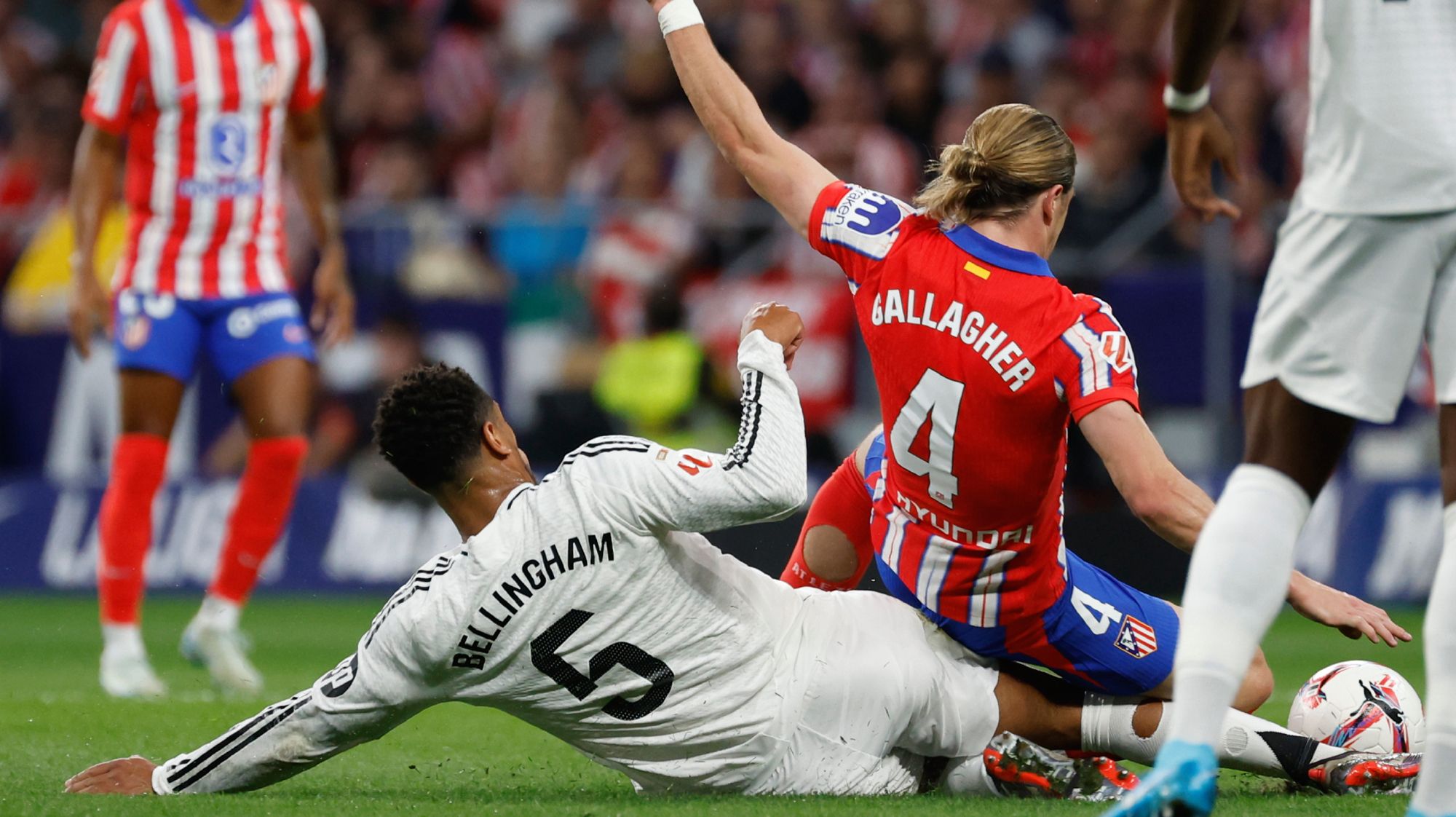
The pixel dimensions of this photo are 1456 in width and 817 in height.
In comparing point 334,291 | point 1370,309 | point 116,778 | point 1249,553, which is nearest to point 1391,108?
point 1370,309

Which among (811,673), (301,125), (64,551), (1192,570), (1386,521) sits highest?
(301,125)

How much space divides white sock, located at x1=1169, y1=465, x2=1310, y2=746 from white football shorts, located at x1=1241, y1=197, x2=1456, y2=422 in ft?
0.59

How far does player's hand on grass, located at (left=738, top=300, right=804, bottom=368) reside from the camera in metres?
3.83

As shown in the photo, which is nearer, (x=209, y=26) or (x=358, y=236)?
(x=209, y=26)

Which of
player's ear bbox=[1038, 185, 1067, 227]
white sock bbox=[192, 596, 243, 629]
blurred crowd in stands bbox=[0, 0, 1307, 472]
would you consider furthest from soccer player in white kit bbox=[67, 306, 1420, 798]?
blurred crowd in stands bbox=[0, 0, 1307, 472]

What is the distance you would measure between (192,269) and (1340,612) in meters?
4.65

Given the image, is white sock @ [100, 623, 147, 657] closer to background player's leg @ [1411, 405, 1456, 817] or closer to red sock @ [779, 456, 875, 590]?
red sock @ [779, 456, 875, 590]

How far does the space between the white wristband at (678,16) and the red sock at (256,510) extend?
2.90 m

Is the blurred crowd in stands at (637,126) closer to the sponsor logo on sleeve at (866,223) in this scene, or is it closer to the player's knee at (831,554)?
the player's knee at (831,554)

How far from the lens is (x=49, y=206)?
36.8 feet

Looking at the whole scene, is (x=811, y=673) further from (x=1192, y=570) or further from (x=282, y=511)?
(x=282, y=511)

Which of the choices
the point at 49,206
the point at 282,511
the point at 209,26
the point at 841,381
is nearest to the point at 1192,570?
the point at 282,511

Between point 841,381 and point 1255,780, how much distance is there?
563 centimetres

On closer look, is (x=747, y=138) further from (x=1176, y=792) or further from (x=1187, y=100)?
(x=1176, y=792)
